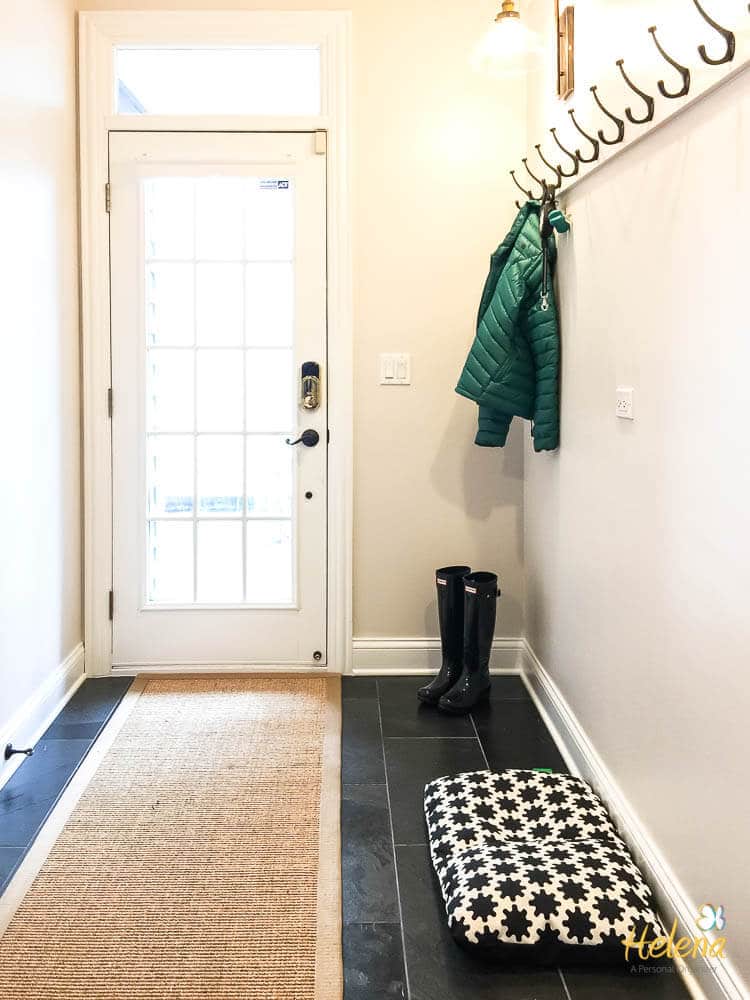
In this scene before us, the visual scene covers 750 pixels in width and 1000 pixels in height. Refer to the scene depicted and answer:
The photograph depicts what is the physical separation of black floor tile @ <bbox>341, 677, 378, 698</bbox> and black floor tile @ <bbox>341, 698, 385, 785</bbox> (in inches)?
1.7

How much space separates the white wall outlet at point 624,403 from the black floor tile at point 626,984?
3.86 feet

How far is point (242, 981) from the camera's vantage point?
173 centimetres

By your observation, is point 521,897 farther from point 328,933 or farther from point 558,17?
point 558,17

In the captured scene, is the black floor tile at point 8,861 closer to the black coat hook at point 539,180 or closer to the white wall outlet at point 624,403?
the white wall outlet at point 624,403

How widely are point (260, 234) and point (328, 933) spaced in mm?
2430

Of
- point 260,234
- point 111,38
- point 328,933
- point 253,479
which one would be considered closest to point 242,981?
point 328,933

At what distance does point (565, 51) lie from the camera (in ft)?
8.80

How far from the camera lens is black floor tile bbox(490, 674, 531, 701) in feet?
10.6

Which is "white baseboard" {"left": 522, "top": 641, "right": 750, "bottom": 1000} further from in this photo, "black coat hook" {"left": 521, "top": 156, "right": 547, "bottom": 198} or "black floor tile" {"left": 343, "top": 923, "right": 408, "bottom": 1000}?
"black coat hook" {"left": 521, "top": 156, "right": 547, "bottom": 198}

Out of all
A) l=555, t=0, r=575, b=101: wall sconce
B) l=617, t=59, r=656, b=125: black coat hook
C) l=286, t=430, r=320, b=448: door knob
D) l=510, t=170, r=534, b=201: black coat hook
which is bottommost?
l=286, t=430, r=320, b=448: door knob

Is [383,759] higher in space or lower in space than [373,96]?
lower

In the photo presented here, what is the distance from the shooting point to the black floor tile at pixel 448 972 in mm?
1716

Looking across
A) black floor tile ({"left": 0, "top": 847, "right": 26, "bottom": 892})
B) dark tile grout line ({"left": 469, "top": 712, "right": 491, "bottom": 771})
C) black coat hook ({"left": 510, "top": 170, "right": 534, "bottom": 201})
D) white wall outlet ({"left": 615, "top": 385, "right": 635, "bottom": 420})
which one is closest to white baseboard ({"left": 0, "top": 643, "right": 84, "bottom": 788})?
black floor tile ({"left": 0, "top": 847, "right": 26, "bottom": 892})

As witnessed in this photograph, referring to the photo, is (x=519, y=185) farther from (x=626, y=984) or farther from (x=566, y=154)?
(x=626, y=984)
